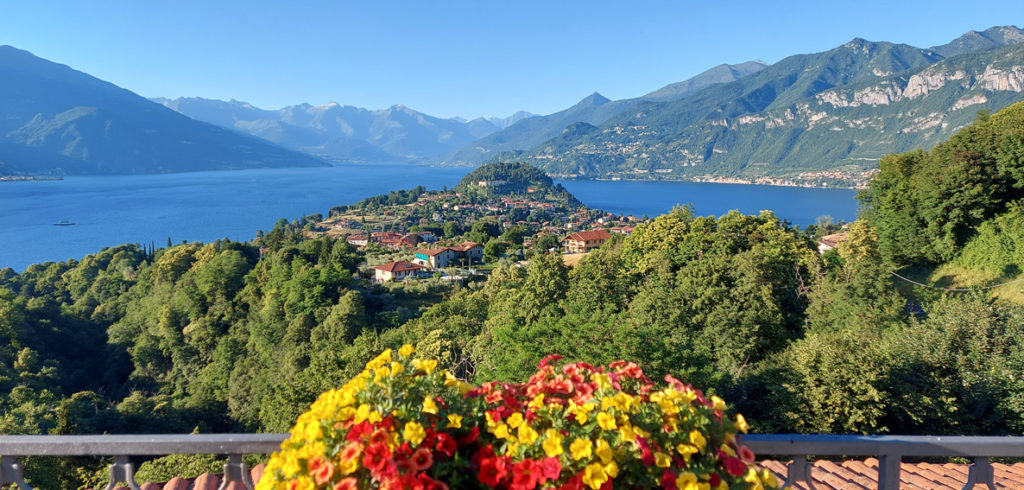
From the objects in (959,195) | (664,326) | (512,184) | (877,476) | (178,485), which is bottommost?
(512,184)

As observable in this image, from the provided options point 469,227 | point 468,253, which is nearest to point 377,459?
point 468,253

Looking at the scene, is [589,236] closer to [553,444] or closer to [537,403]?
[537,403]

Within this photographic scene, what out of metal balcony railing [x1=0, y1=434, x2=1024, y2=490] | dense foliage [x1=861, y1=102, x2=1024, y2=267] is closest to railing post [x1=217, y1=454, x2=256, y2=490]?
metal balcony railing [x1=0, y1=434, x2=1024, y2=490]

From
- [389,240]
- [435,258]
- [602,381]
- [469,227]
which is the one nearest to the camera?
[602,381]

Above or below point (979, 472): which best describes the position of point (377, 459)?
above

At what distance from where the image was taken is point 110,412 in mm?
18250

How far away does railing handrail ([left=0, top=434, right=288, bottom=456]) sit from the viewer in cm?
201

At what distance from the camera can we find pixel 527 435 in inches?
60.8

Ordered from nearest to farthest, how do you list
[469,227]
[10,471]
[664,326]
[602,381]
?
[602,381], [10,471], [664,326], [469,227]

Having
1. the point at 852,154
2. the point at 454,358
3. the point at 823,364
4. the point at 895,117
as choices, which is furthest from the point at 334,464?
the point at 895,117

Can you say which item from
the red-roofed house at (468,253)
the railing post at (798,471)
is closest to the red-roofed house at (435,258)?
the red-roofed house at (468,253)

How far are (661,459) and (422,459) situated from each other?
67 cm

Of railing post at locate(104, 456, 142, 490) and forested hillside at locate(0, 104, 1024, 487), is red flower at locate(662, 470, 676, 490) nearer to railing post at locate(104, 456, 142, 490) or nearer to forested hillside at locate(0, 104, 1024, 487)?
railing post at locate(104, 456, 142, 490)

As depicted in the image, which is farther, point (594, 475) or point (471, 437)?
point (471, 437)
